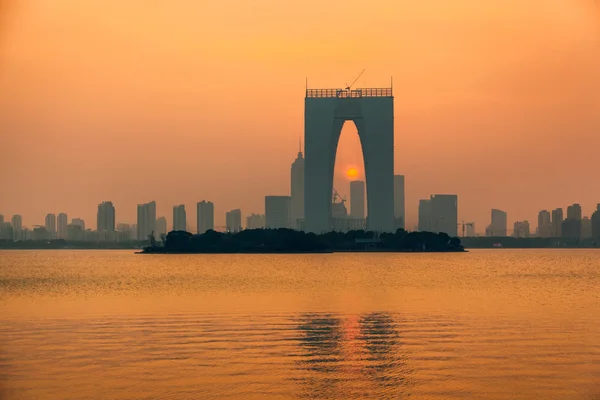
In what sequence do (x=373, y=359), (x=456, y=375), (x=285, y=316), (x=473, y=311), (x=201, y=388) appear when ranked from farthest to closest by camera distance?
(x=473, y=311) < (x=285, y=316) < (x=373, y=359) < (x=456, y=375) < (x=201, y=388)

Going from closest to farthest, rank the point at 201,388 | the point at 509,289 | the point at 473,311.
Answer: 1. the point at 201,388
2. the point at 473,311
3. the point at 509,289

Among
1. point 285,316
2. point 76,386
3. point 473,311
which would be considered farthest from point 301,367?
point 473,311

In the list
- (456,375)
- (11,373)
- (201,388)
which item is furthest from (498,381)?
(11,373)

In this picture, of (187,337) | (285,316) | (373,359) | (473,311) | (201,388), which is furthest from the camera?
(473,311)

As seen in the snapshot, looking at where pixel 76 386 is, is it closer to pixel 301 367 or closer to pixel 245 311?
pixel 301 367

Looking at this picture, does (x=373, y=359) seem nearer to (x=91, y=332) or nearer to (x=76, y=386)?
(x=76, y=386)

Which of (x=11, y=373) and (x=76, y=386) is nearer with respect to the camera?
(x=76, y=386)
